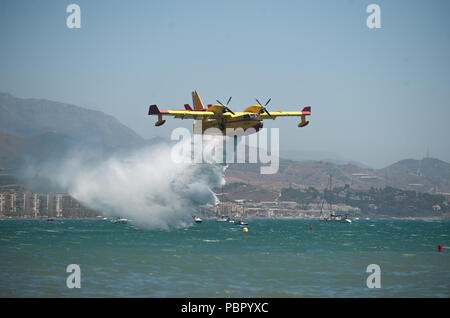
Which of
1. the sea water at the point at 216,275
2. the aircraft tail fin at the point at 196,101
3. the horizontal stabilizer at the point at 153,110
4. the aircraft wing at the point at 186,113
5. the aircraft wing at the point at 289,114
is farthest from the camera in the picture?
the aircraft tail fin at the point at 196,101

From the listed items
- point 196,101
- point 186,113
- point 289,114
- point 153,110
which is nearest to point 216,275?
point 153,110

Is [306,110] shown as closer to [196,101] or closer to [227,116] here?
[227,116]

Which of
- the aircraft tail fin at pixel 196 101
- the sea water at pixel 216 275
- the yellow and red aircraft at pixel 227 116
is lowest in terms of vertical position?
the sea water at pixel 216 275

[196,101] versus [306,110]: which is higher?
[196,101]

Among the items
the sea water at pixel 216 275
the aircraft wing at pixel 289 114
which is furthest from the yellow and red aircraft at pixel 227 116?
the sea water at pixel 216 275

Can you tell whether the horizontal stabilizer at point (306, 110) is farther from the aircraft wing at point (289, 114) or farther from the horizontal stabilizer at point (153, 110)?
the horizontal stabilizer at point (153, 110)

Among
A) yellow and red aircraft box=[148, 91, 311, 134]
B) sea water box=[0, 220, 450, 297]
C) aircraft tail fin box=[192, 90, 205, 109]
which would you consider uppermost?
aircraft tail fin box=[192, 90, 205, 109]

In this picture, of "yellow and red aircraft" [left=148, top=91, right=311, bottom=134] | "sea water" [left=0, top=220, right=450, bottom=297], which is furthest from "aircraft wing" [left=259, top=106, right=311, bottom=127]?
"sea water" [left=0, top=220, right=450, bottom=297]

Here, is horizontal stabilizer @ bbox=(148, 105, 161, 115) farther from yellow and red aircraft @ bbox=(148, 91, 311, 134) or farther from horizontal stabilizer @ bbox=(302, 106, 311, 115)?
horizontal stabilizer @ bbox=(302, 106, 311, 115)
